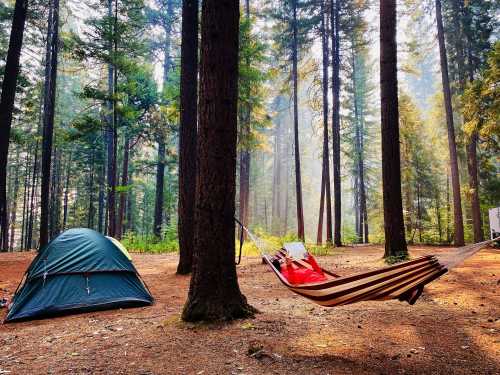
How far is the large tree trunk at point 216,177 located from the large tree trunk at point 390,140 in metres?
4.41

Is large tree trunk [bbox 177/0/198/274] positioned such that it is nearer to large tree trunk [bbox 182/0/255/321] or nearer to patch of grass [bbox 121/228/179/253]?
large tree trunk [bbox 182/0/255/321]

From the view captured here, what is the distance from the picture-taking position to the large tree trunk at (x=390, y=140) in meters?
7.10

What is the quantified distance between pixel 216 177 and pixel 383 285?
1.85 metres

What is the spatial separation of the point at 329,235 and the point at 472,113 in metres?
7.68

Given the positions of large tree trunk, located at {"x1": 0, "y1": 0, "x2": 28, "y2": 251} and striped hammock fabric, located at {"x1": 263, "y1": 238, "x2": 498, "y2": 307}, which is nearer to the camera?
striped hammock fabric, located at {"x1": 263, "y1": 238, "x2": 498, "y2": 307}

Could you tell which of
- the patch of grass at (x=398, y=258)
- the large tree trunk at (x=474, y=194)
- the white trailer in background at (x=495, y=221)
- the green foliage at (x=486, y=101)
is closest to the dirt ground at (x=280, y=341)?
the patch of grass at (x=398, y=258)

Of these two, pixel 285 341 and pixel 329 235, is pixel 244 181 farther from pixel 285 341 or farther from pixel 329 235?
pixel 285 341

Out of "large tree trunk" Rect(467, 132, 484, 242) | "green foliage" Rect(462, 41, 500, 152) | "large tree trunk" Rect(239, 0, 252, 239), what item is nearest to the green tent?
"large tree trunk" Rect(239, 0, 252, 239)

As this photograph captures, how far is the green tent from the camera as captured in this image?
4.68 metres

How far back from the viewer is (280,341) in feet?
10.3

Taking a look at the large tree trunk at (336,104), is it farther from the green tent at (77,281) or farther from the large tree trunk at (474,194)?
the green tent at (77,281)

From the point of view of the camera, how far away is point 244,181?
1853cm

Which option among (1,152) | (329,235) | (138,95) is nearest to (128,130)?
(138,95)

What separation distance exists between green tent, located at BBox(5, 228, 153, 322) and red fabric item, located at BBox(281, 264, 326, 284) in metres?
2.07
